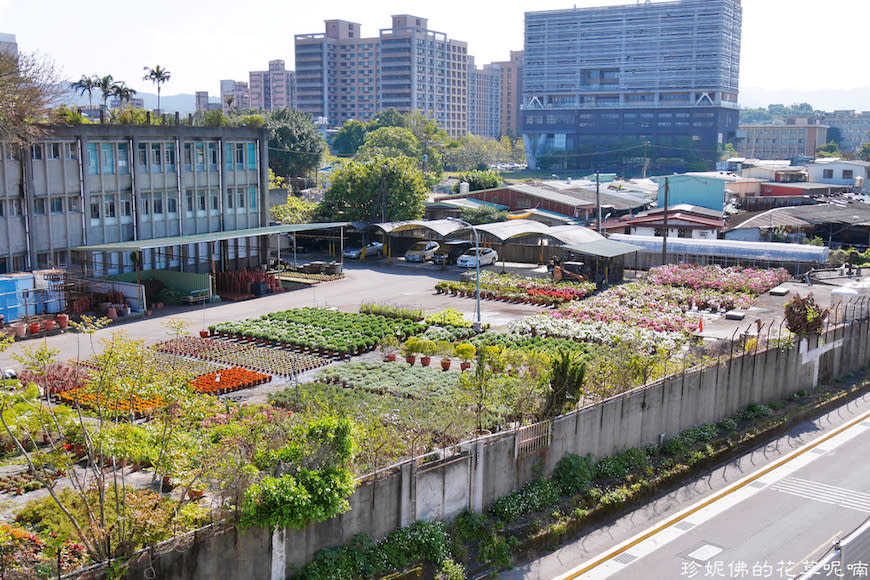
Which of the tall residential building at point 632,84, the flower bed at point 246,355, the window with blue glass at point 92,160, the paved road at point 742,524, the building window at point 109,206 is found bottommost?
the paved road at point 742,524

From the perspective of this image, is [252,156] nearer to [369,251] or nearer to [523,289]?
[369,251]

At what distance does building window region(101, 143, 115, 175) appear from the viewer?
40531mm

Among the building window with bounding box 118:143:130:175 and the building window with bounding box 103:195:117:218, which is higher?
the building window with bounding box 118:143:130:175

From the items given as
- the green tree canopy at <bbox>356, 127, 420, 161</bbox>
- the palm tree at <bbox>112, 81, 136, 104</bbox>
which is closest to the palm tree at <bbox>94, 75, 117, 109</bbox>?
the palm tree at <bbox>112, 81, 136, 104</bbox>

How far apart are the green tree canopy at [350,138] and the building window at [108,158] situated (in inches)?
4347

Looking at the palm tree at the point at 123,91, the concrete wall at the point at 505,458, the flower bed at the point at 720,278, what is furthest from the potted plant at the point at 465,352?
the palm tree at the point at 123,91

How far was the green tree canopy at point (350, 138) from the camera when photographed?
494ft

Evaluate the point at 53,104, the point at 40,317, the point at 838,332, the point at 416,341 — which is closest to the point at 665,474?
the point at 416,341

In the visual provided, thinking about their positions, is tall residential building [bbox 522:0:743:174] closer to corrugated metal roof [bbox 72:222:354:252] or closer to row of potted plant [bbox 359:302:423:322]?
corrugated metal roof [bbox 72:222:354:252]

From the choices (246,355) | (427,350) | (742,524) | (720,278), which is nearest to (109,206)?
(246,355)

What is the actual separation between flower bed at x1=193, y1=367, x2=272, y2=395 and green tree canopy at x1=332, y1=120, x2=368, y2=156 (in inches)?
4963

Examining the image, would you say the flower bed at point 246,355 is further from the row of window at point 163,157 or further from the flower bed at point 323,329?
the row of window at point 163,157

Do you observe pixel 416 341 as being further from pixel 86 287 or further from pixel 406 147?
pixel 406 147

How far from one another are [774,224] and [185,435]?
55548 mm
